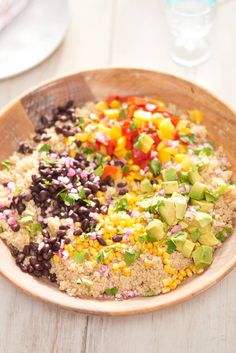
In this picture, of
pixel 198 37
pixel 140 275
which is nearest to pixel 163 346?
pixel 140 275

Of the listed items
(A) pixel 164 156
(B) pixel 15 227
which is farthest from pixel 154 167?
(B) pixel 15 227

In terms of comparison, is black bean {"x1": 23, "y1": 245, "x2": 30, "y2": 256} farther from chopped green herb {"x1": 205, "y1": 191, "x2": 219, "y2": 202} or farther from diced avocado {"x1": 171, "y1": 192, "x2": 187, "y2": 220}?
chopped green herb {"x1": 205, "y1": 191, "x2": 219, "y2": 202}

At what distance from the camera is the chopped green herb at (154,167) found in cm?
267

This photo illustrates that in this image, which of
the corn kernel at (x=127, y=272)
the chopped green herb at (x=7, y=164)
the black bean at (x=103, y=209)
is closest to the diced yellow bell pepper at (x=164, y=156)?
the black bean at (x=103, y=209)

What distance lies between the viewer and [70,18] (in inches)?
141

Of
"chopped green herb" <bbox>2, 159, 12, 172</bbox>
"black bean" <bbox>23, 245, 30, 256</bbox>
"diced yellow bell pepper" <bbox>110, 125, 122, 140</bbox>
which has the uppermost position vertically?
"diced yellow bell pepper" <bbox>110, 125, 122, 140</bbox>

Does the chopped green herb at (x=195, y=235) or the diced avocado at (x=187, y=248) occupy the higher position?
the chopped green herb at (x=195, y=235)

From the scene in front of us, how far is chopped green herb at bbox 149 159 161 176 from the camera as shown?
267 cm

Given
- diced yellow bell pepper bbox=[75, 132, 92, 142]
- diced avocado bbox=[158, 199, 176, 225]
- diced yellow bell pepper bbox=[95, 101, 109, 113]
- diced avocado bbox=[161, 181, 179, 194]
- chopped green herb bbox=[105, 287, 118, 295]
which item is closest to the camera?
chopped green herb bbox=[105, 287, 118, 295]

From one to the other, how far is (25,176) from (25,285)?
0.53 metres

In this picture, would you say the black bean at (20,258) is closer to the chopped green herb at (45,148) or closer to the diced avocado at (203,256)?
the chopped green herb at (45,148)

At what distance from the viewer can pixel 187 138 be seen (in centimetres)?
278

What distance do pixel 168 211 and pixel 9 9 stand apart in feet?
5.30

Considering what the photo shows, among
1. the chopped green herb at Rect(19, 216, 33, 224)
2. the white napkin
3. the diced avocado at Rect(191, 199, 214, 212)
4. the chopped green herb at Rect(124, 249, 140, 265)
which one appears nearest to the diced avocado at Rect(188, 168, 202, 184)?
the diced avocado at Rect(191, 199, 214, 212)
